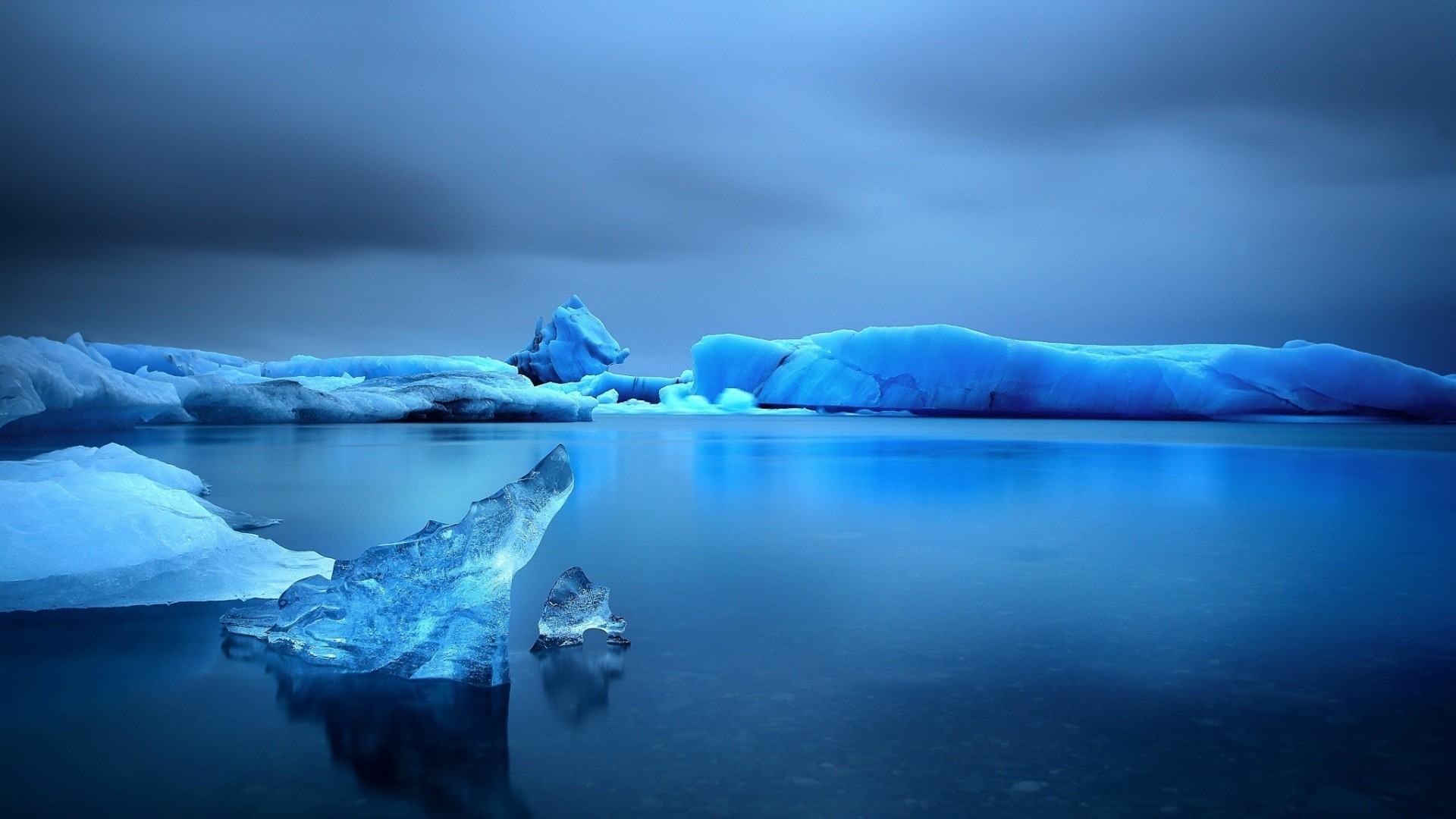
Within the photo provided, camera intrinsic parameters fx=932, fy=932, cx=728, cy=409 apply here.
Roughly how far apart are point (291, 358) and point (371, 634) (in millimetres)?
39746

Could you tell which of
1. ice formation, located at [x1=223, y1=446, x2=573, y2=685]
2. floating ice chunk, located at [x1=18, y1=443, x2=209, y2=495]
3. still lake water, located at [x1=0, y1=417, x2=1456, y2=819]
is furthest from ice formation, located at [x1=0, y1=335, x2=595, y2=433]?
ice formation, located at [x1=223, y1=446, x2=573, y2=685]

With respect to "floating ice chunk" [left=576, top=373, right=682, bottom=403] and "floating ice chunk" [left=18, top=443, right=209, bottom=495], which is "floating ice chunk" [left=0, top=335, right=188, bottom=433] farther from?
"floating ice chunk" [left=576, top=373, right=682, bottom=403]

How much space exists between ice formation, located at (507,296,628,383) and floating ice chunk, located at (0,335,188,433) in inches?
851

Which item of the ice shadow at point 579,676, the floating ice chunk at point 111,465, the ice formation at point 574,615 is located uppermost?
the floating ice chunk at point 111,465

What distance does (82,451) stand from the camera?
4.53 metres

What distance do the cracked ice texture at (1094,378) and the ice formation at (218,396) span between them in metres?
6.47

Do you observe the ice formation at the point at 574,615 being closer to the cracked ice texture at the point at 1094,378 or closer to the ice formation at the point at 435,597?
the ice formation at the point at 435,597

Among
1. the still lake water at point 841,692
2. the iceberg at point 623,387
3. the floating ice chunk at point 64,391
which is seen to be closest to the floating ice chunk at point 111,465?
the still lake water at point 841,692

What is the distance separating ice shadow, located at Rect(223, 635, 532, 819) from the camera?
1330 millimetres

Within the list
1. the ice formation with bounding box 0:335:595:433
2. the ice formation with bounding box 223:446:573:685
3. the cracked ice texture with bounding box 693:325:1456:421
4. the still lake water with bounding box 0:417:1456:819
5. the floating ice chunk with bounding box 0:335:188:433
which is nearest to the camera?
the still lake water with bounding box 0:417:1456:819

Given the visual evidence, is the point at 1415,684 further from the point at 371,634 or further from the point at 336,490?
the point at 336,490

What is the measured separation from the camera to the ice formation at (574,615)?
2.13 m

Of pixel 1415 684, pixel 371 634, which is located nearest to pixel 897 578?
pixel 1415 684

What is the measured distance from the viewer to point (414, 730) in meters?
1.58
